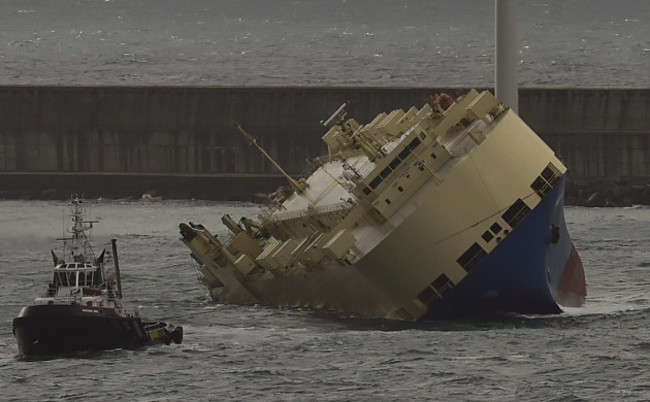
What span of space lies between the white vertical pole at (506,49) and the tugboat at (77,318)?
23.8 m

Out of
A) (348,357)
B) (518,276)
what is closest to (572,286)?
(518,276)

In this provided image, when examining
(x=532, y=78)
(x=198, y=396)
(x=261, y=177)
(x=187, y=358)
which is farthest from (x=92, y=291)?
(x=532, y=78)

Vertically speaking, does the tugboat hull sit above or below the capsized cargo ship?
below

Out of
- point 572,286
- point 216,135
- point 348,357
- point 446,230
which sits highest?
point 216,135

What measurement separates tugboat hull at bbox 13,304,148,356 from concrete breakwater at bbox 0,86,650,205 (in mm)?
54972

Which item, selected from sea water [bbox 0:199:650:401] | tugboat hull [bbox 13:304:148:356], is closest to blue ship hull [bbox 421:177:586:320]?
sea water [bbox 0:199:650:401]

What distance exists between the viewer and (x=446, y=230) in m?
60.1

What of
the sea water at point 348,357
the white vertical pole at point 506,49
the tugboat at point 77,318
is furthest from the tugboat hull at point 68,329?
the white vertical pole at point 506,49

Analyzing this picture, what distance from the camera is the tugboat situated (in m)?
55.9

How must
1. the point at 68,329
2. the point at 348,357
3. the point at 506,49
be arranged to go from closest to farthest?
1. the point at 68,329
2. the point at 348,357
3. the point at 506,49

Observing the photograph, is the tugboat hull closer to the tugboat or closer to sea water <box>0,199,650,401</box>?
the tugboat

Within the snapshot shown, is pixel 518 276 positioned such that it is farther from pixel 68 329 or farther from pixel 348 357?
pixel 68 329

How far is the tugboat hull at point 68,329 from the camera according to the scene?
2199 inches

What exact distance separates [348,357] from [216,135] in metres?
60.9
